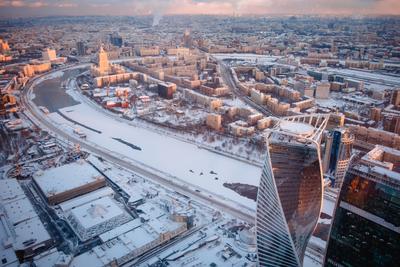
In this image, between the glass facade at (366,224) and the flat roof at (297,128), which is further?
the flat roof at (297,128)

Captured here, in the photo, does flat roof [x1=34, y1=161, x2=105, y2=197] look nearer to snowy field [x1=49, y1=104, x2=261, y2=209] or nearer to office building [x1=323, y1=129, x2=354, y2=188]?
snowy field [x1=49, y1=104, x2=261, y2=209]

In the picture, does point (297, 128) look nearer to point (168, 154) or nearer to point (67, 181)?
point (67, 181)

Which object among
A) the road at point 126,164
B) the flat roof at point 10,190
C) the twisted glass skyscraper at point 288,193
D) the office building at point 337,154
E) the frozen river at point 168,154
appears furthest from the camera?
the frozen river at point 168,154

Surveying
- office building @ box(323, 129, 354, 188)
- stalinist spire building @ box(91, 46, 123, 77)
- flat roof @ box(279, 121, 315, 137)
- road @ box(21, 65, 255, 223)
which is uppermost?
flat roof @ box(279, 121, 315, 137)

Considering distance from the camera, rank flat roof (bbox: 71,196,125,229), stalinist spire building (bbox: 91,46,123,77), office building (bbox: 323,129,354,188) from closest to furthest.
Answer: flat roof (bbox: 71,196,125,229)
office building (bbox: 323,129,354,188)
stalinist spire building (bbox: 91,46,123,77)

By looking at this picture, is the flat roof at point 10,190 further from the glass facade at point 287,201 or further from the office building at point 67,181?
the glass facade at point 287,201

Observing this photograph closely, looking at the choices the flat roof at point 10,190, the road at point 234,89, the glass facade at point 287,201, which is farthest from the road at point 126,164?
the road at point 234,89

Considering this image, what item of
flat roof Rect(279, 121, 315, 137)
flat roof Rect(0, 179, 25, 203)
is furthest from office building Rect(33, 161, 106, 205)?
flat roof Rect(279, 121, 315, 137)

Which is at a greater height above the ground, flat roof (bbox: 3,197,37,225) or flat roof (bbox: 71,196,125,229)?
flat roof (bbox: 3,197,37,225)
